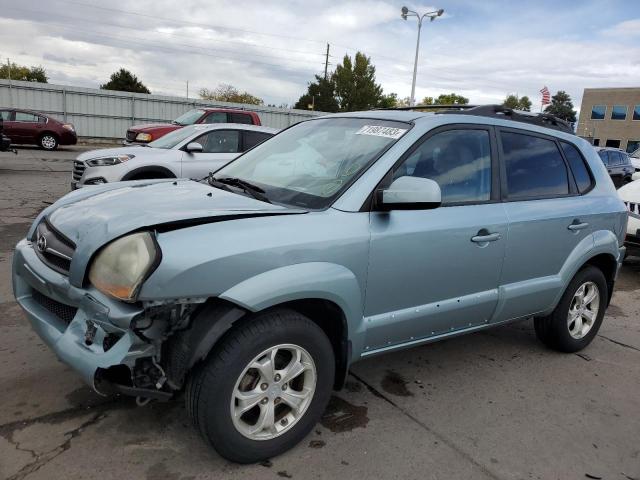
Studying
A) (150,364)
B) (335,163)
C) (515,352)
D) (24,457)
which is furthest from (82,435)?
(515,352)

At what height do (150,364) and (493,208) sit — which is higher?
(493,208)

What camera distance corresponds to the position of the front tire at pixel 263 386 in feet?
7.52

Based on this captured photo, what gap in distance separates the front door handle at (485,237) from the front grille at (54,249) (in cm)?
226

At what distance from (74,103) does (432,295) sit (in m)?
26.3

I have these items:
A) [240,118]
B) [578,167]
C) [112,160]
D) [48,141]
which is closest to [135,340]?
[578,167]

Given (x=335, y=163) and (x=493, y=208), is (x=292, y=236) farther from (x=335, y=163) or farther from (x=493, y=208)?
(x=493, y=208)

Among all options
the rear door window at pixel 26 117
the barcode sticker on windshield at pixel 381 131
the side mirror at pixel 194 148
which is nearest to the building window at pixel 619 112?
the rear door window at pixel 26 117

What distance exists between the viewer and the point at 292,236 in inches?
97.1

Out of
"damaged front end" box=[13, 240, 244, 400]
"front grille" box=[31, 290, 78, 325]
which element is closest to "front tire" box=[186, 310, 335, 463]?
"damaged front end" box=[13, 240, 244, 400]

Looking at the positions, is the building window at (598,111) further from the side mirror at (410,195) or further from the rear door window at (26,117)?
the side mirror at (410,195)

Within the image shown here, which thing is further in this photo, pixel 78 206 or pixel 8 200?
pixel 8 200

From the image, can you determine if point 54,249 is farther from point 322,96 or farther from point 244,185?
point 322,96

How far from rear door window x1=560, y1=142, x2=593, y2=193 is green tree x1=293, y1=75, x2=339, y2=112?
53.2 m

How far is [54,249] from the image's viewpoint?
2.57m
